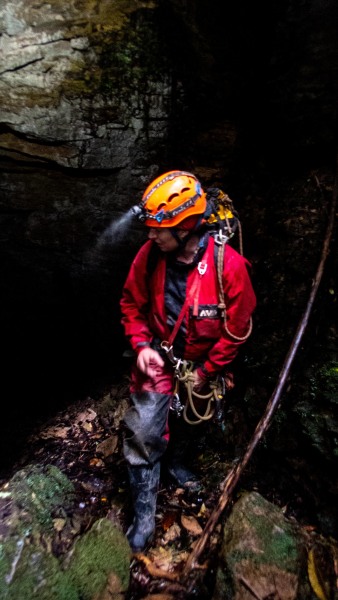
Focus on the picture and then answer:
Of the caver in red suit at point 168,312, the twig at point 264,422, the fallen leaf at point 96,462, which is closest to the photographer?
the twig at point 264,422

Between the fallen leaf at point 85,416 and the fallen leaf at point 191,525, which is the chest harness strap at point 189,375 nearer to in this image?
the fallen leaf at point 191,525

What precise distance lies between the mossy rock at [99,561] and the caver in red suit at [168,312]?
209 mm

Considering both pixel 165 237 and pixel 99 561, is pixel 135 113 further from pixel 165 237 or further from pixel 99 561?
pixel 99 561

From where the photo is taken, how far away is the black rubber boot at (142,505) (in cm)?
313

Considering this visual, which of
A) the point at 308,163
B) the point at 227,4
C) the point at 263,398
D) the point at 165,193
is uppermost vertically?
the point at 227,4

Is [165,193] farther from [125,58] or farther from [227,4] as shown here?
[227,4]

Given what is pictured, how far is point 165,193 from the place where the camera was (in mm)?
2736

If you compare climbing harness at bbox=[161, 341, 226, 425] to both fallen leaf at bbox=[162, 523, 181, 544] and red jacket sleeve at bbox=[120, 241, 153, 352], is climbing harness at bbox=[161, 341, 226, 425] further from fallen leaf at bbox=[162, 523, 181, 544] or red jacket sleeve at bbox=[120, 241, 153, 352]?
fallen leaf at bbox=[162, 523, 181, 544]

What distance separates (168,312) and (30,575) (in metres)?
2.27

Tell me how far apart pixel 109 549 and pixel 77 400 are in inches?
105

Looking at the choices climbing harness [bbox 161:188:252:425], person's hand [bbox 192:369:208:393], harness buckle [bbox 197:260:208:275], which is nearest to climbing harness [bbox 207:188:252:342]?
climbing harness [bbox 161:188:252:425]

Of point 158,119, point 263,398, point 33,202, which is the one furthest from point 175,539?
point 158,119

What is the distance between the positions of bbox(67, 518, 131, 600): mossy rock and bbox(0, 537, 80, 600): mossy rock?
0.27 feet

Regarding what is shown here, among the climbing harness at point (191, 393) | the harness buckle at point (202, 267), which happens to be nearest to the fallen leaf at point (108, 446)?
the climbing harness at point (191, 393)
